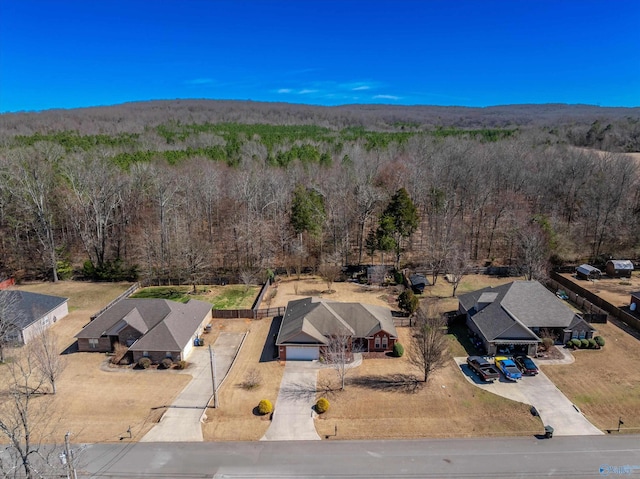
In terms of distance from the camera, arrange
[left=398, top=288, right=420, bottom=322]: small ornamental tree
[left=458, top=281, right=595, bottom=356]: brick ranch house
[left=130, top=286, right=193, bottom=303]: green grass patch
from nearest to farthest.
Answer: [left=458, top=281, right=595, bottom=356]: brick ranch house, [left=398, top=288, right=420, bottom=322]: small ornamental tree, [left=130, top=286, right=193, bottom=303]: green grass patch

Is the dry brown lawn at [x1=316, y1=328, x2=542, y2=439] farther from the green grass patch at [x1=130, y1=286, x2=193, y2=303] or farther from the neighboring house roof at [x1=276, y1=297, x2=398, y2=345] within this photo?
the green grass patch at [x1=130, y1=286, x2=193, y2=303]

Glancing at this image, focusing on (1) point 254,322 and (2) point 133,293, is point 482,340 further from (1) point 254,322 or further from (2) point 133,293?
(2) point 133,293

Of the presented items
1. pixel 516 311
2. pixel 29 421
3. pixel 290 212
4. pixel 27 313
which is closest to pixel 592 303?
pixel 516 311

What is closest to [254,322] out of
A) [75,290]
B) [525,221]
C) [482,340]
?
[482,340]

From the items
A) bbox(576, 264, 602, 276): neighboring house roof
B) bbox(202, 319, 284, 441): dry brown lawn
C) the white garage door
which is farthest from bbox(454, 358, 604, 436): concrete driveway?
bbox(576, 264, 602, 276): neighboring house roof

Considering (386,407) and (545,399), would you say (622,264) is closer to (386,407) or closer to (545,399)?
(545,399)

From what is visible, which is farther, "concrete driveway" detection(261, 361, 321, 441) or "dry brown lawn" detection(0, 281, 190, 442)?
"dry brown lawn" detection(0, 281, 190, 442)
